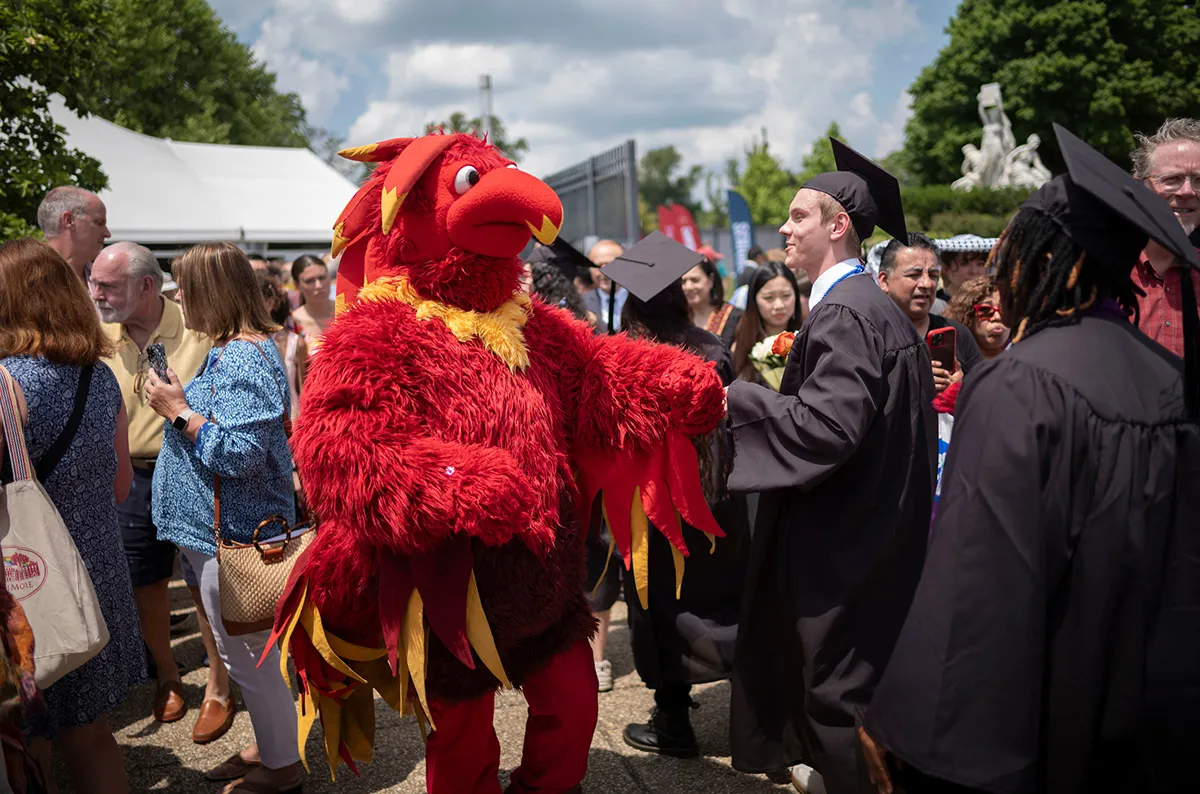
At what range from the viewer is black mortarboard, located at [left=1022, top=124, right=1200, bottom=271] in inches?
68.1

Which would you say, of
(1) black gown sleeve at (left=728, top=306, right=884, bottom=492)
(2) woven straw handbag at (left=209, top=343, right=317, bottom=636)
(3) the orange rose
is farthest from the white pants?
(3) the orange rose

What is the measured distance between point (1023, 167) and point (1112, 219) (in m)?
30.9

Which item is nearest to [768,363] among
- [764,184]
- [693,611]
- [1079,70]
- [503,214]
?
[693,611]

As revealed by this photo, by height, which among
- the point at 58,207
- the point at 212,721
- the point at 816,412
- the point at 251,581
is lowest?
the point at 212,721

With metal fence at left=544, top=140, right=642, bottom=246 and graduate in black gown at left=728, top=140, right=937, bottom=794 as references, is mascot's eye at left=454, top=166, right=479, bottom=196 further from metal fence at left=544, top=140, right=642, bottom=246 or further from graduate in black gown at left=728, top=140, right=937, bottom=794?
metal fence at left=544, top=140, right=642, bottom=246

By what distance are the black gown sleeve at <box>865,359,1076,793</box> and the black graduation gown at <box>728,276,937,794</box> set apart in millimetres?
927

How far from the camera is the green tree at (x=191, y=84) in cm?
2681

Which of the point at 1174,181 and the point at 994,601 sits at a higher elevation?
the point at 1174,181

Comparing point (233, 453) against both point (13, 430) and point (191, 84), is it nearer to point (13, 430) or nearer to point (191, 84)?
point (13, 430)

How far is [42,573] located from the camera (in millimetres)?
2654

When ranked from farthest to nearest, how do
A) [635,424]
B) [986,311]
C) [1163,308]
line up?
[986,311], [1163,308], [635,424]

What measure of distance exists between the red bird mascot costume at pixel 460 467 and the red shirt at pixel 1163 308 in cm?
156

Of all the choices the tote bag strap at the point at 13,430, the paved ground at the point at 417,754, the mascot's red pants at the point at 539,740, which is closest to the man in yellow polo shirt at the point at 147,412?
the paved ground at the point at 417,754

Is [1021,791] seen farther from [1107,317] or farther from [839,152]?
[839,152]
